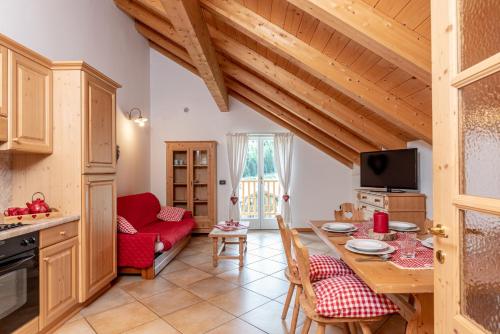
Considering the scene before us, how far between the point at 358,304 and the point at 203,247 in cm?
345

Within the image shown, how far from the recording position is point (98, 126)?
273 cm

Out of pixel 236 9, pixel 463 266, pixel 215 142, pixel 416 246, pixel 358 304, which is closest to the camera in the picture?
pixel 463 266

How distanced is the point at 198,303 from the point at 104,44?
3.71 meters

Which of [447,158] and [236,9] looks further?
[236,9]

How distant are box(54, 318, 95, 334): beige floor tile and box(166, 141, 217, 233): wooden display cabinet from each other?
10.1ft

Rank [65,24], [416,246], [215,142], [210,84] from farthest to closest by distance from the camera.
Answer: [215,142], [210,84], [65,24], [416,246]

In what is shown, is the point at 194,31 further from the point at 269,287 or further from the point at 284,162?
the point at 284,162

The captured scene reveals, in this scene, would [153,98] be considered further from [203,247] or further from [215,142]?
[203,247]

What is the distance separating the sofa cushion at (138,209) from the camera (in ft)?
13.2

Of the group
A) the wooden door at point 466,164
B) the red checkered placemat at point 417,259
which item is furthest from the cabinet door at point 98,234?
the wooden door at point 466,164

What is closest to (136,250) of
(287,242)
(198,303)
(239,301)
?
(198,303)

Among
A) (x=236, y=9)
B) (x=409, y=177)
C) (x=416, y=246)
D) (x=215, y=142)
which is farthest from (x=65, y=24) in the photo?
(x=409, y=177)

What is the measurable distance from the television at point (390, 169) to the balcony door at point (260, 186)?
193 centimetres

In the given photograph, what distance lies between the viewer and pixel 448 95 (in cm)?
99
